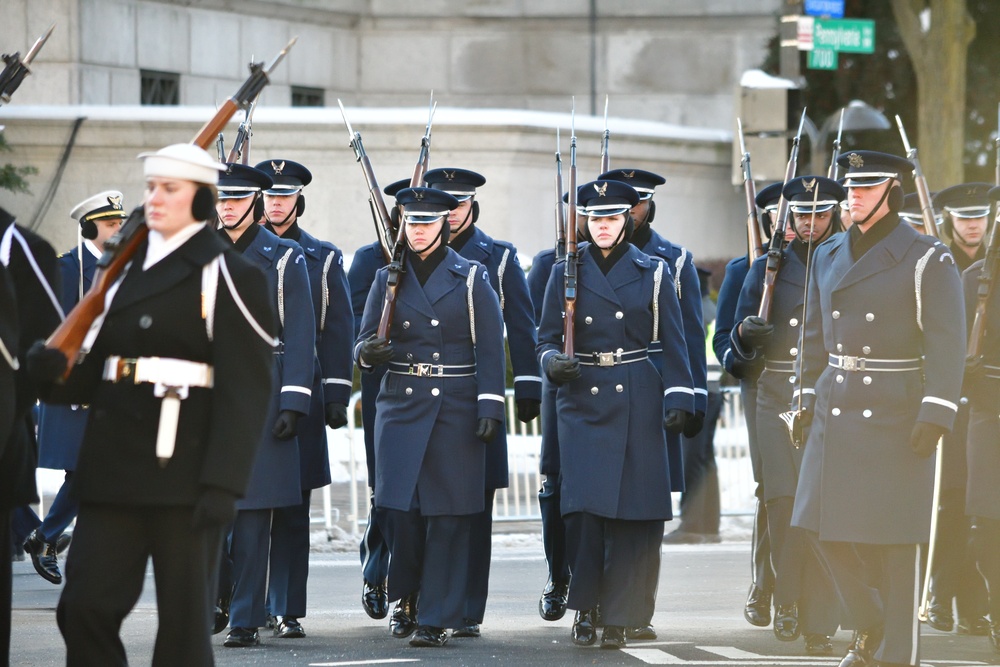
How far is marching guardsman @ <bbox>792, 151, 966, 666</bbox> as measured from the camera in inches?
312

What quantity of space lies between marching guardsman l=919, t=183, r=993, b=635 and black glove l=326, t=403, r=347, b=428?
2.97 meters

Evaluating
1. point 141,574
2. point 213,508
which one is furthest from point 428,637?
point 213,508

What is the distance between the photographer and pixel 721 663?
8516 millimetres

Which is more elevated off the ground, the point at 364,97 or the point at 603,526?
the point at 364,97

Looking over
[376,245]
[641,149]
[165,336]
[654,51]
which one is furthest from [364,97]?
[165,336]

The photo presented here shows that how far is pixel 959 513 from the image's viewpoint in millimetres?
9906

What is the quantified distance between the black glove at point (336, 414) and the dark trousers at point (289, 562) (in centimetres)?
39

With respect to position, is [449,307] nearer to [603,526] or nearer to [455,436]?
[455,436]

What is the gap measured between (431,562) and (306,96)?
1844 cm

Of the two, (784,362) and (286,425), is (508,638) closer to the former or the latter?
(286,425)

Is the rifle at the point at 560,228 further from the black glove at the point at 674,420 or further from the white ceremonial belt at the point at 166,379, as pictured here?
the white ceremonial belt at the point at 166,379

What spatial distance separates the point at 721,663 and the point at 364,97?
1983 centimetres

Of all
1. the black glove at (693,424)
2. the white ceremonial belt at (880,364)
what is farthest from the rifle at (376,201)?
the white ceremonial belt at (880,364)

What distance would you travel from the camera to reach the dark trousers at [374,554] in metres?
9.87
